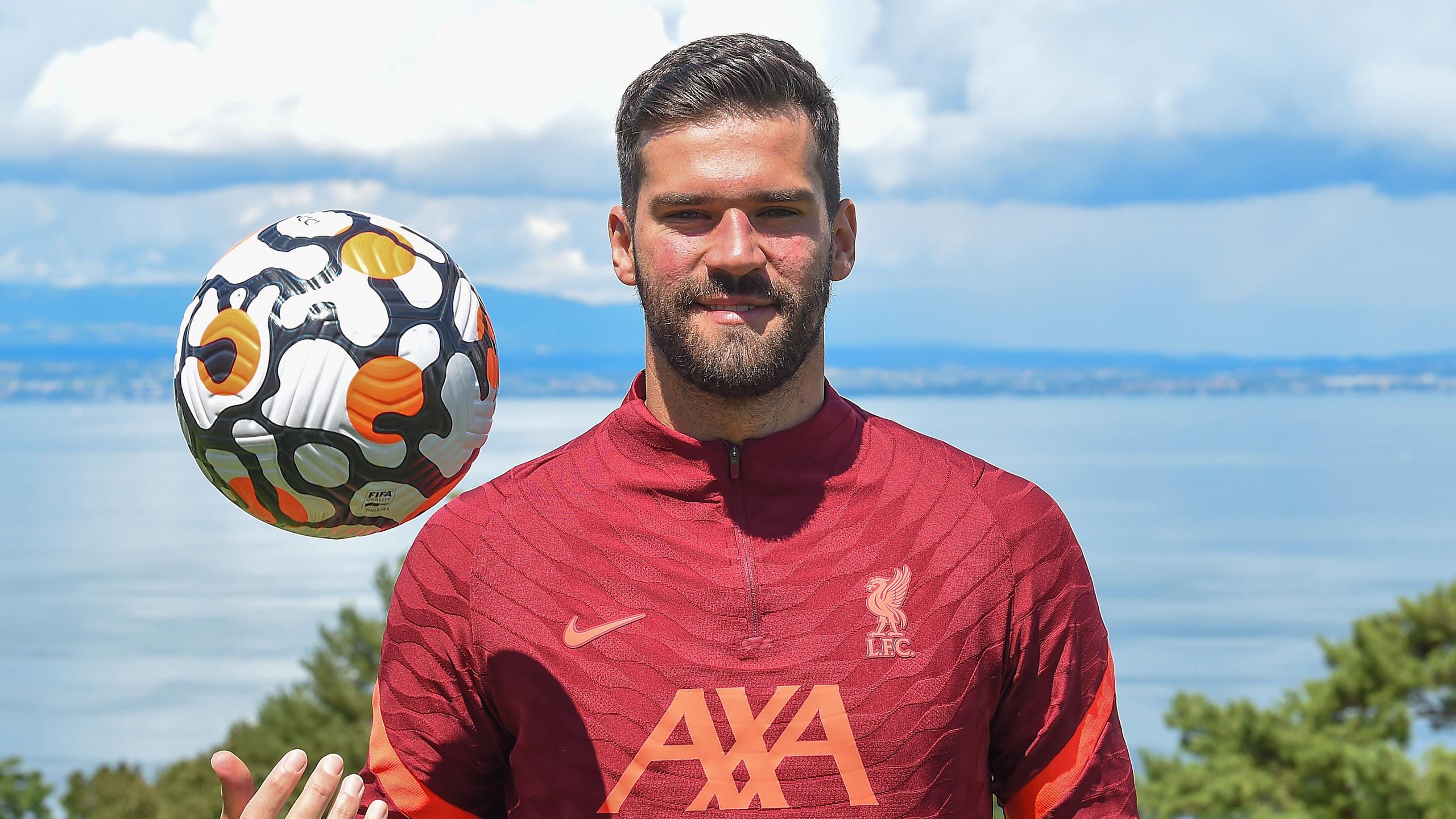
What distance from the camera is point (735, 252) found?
2787mm

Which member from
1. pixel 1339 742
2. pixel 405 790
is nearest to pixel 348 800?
pixel 405 790

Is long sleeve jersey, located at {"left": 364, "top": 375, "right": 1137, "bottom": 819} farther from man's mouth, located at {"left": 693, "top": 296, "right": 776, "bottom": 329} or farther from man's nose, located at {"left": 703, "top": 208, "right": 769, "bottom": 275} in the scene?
man's nose, located at {"left": 703, "top": 208, "right": 769, "bottom": 275}

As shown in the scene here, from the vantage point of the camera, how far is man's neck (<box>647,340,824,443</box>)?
300 cm

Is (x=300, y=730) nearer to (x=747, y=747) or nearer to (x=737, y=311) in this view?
(x=747, y=747)

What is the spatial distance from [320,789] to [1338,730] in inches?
598

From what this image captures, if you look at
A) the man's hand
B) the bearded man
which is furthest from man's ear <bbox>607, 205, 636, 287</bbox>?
the man's hand

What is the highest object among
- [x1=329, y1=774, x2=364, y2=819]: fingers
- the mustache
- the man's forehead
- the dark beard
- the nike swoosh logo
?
the man's forehead

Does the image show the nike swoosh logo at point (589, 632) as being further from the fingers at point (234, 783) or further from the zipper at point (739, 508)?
the fingers at point (234, 783)

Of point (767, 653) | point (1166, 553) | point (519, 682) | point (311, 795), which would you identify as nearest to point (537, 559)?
point (519, 682)

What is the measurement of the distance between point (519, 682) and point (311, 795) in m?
0.57

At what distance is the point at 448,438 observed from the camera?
9.75ft

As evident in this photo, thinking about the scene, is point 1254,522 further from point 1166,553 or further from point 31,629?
point 31,629

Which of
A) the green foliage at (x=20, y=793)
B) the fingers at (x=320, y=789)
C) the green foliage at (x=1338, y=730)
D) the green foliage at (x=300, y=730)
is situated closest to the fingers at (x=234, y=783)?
the fingers at (x=320, y=789)

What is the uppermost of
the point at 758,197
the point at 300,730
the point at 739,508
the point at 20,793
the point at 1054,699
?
the point at 758,197
